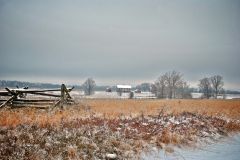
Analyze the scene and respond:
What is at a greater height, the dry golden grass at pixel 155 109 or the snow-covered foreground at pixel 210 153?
the dry golden grass at pixel 155 109

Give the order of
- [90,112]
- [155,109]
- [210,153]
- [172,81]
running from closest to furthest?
[210,153]
[90,112]
[155,109]
[172,81]

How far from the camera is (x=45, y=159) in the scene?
3.65 meters

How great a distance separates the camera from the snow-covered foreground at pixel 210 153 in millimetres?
4614

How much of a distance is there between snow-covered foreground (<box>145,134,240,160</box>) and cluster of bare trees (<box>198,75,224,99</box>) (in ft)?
196

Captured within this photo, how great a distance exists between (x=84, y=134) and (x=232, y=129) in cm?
871

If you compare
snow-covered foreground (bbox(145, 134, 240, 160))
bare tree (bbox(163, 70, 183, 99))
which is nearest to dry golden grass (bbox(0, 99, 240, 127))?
snow-covered foreground (bbox(145, 134, 240, 160))

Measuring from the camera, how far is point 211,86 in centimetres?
5838

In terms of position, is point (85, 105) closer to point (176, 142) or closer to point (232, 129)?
point (176, 142)

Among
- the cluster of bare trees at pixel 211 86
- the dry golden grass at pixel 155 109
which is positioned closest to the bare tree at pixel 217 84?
the cluster of bare trees at pixel 211 86

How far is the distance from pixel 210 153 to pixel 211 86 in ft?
214

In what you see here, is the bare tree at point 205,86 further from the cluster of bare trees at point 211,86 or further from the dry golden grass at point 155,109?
the dry golden grass at point 155,109

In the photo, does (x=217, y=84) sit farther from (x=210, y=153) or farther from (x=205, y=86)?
(x=210, y=153)

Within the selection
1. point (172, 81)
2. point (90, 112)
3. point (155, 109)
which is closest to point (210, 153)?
point (90, 112)

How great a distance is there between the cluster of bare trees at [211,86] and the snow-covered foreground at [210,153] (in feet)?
196
